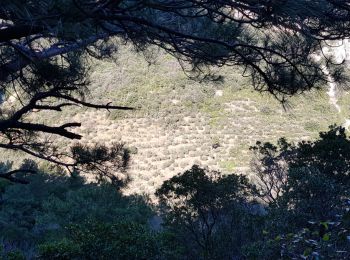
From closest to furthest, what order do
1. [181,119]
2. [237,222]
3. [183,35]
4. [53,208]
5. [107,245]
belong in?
[183,35] < [107,245] < [237,222] < [53,208] < [181,119]

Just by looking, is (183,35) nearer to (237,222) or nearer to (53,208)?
(237,222)

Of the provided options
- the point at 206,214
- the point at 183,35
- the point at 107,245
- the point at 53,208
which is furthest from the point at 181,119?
the point at 183,35

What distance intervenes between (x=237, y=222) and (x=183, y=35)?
3.44 m

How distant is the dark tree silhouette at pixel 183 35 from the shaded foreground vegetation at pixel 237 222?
0.84 metres

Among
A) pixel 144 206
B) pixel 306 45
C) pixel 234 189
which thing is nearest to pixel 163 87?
pixel 144 206

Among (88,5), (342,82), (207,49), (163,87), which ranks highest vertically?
(163,87)

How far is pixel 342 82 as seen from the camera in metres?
3.08

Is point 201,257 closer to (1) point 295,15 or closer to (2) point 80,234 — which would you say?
(2) point 80,234

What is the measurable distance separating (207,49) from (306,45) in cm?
78

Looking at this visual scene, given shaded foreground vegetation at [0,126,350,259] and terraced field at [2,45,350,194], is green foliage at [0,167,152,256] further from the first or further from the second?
terraced field at [2,45,350,194]

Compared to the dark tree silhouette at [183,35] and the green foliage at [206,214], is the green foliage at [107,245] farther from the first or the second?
the green foliage at [206,214]

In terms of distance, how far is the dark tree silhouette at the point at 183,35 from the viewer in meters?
1.92

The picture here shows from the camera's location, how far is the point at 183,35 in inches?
100.0

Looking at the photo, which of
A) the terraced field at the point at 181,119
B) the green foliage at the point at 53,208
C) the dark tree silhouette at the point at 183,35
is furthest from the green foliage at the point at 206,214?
the terraced field at the point at 181,119
